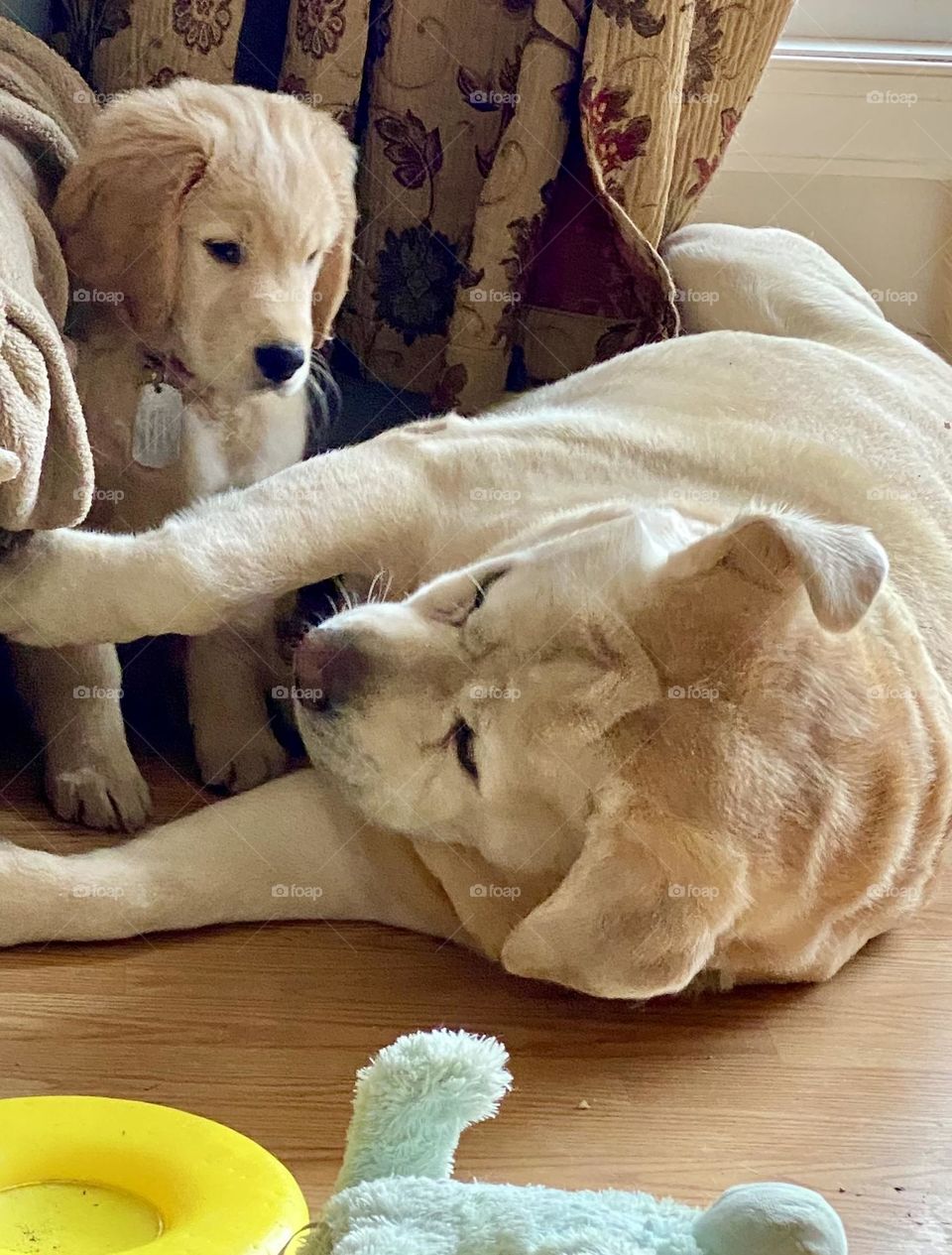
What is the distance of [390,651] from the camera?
1.35 meters

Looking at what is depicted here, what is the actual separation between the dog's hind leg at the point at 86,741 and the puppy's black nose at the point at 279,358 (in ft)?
1.23

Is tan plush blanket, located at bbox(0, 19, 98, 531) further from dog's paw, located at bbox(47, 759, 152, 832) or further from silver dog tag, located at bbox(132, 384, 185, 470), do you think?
dog's paw, located at bbox(47, 759, 152, 832)

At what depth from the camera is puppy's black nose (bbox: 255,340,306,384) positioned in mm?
1610

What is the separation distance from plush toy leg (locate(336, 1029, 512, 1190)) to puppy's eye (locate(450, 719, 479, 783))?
39 centimetres

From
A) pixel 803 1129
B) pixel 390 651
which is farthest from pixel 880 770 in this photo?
pixel 390 651

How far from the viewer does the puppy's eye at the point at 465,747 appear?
132 cm

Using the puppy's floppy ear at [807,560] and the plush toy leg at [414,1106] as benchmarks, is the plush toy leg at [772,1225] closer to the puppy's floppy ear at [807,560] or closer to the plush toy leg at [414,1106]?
the plush toy leg at [414,1106]

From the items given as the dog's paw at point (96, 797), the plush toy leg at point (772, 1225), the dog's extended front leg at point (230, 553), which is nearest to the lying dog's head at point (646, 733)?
the dog's extended front leg at point (230, 553)

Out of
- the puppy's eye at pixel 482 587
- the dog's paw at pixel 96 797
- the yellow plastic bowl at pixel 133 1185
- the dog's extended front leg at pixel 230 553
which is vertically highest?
the puppy's eye at pixel 482 587

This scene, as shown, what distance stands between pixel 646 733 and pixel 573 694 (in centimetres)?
8

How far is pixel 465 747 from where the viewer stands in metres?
1.33

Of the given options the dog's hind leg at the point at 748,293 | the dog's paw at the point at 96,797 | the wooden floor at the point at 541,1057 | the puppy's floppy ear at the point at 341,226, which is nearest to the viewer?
the wooden floor at the point at 541,1057

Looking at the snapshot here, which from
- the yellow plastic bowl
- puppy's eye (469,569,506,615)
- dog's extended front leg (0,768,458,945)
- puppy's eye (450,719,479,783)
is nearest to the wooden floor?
dog's extended front leg (0,768,458,945)

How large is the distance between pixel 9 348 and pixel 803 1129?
1.01 m
